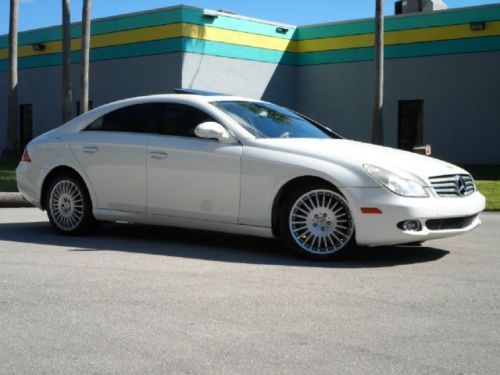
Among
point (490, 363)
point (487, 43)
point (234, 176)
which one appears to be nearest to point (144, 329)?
point (490, 363)

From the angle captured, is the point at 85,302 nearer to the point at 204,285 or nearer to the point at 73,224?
the point at 204,285

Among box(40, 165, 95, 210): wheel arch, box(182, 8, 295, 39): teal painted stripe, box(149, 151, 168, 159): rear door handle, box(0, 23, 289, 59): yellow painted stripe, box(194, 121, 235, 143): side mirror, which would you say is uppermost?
box(182, 8, 295, 39): teal painted stripe

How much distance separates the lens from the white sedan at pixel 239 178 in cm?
760

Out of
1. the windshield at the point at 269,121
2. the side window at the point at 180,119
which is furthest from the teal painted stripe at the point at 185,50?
the side window at the point at 180,119

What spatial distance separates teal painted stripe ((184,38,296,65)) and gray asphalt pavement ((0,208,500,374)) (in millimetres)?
18249

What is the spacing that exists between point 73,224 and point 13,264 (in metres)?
2.03

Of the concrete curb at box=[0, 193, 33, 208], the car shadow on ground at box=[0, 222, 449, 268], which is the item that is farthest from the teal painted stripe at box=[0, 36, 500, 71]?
the car shadow on ground at box=[0, 222, 449, 268]

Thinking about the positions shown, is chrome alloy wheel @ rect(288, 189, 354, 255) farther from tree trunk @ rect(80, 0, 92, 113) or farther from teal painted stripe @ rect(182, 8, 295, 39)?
teal painted stripe @ rect(182, 8, 295, 39)

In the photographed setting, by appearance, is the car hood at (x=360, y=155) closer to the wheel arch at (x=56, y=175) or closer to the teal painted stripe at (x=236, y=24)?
the wheel arch at (x=56, y=175)

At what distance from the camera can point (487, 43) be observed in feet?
82.5

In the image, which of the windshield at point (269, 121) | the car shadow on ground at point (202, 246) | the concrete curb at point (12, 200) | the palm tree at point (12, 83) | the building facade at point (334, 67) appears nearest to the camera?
the car shadow on ground at point (202, 246)

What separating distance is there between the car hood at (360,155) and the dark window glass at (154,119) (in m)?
0.86

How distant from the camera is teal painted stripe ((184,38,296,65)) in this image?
1044 inches

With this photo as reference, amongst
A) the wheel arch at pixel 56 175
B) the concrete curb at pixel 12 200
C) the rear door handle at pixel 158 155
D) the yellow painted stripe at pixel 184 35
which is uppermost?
the yellow painted stripe at pixel 184 35
